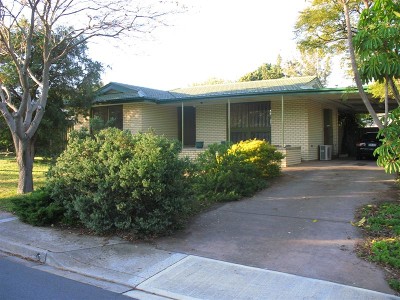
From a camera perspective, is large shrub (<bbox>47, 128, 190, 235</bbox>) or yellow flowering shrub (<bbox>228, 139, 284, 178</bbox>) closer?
large shrub (<bbox>47, 128, 190, 235</bbox>)

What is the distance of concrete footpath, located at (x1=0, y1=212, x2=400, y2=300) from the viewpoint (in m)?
4.64

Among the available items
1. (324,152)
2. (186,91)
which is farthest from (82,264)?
(186,91)

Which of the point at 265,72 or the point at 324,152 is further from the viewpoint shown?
the point at 265,72

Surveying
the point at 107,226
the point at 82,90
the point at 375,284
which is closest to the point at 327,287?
the point at 375,284

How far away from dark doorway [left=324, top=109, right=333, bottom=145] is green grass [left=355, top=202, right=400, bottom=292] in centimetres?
1244

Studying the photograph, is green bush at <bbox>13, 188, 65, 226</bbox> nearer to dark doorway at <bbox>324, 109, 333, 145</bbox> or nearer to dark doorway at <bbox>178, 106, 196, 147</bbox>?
dark doorway at <bbox>178, 106, 196, 147</bbox>

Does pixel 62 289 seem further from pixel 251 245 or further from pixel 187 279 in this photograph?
pixel 251 245

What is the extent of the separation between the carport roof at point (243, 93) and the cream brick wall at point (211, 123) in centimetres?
96

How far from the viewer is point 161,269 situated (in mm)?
5465

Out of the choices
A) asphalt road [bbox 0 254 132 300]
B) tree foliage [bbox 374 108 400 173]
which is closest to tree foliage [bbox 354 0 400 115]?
tree foliage [bbox 374 108 400 173]

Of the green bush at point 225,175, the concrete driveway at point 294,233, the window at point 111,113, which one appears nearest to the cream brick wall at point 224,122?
the window at point 111,113

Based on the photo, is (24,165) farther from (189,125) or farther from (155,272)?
(189,125)

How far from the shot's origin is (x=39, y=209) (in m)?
7.78

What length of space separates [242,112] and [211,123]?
2045 mm
